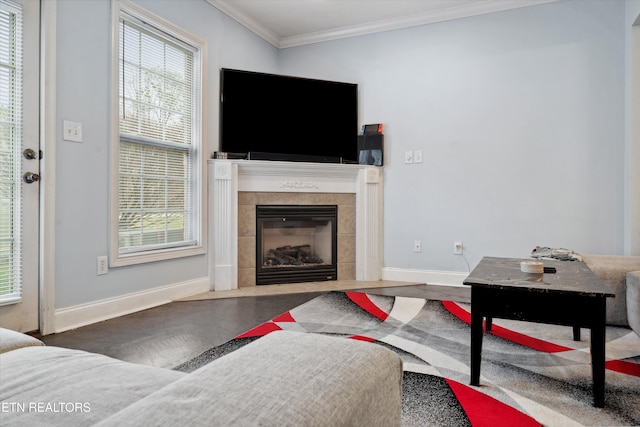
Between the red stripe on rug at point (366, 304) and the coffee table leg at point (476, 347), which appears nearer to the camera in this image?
the coffee table leg at point (476, 347)

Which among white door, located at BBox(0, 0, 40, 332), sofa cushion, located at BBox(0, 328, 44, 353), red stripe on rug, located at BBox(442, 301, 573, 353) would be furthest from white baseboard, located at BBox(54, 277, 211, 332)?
red stripe on rug, located at BBox(442, 301, 573, 353)

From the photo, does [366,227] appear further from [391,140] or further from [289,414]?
[289,414]

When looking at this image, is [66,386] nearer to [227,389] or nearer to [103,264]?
[227,389]

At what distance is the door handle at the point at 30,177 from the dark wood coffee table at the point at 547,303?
8.06 ft

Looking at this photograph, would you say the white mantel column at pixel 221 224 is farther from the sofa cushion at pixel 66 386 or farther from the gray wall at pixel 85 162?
the sofa cushion at pixel 66 386

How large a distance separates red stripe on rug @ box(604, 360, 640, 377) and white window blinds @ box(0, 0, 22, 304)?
10.3 ft

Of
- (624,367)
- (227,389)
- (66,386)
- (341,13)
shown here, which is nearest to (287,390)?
(227,389)

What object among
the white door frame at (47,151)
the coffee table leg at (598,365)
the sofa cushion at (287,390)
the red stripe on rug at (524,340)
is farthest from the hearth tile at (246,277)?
the sofa cushion at (287,390)

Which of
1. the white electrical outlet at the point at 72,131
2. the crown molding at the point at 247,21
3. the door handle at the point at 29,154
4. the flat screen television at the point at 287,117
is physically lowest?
the door handle at the point at 29,154

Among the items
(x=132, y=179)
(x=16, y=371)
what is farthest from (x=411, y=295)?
(x=16, y=371)

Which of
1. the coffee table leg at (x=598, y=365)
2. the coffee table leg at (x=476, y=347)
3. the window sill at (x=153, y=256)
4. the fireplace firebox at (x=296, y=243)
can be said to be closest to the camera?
the coffee table leg at (x=598, y=365)

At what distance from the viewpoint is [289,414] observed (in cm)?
50

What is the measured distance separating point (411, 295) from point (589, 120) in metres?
2.17

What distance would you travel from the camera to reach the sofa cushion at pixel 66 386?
0.60 meters
